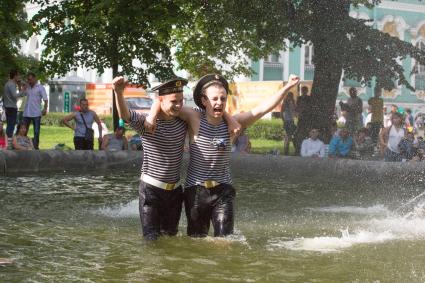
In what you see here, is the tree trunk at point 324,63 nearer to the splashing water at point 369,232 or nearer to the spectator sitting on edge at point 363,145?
the spectator sitting on edge at point 363,145

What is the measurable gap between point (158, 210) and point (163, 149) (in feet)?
1.70

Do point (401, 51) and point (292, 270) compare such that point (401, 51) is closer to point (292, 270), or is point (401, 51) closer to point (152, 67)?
point (152, 67)

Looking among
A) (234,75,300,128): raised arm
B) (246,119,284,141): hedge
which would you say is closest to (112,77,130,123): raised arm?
(234,75,300,128): raised arm

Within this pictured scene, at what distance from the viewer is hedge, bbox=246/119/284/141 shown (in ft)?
121

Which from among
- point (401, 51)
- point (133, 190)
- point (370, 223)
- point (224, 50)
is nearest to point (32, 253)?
point (370, 223)

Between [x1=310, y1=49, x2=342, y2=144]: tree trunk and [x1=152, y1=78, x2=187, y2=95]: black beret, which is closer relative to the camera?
[x1=152, y1=78, x2=187, y2=95]: black beret

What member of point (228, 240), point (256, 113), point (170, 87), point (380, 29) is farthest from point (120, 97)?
point (380, 29)

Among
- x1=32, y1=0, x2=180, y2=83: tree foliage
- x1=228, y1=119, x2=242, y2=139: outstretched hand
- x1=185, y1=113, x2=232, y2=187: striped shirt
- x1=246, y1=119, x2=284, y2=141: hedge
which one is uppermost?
x1=32, y1=0, x2=180, y2=83: tree foliage

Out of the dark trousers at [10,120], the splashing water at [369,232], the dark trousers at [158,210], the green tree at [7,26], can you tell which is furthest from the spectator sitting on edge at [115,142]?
the dark trousers at [158,210]

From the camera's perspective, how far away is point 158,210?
7.28m

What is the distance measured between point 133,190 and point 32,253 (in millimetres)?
6312

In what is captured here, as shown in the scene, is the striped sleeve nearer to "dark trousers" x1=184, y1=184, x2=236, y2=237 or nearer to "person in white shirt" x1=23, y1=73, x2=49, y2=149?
"dark trousers" x1=184, y1=184, x2=236, y2=237

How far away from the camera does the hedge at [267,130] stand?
3678cm

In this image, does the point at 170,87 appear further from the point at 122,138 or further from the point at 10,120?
the point at 10,120
